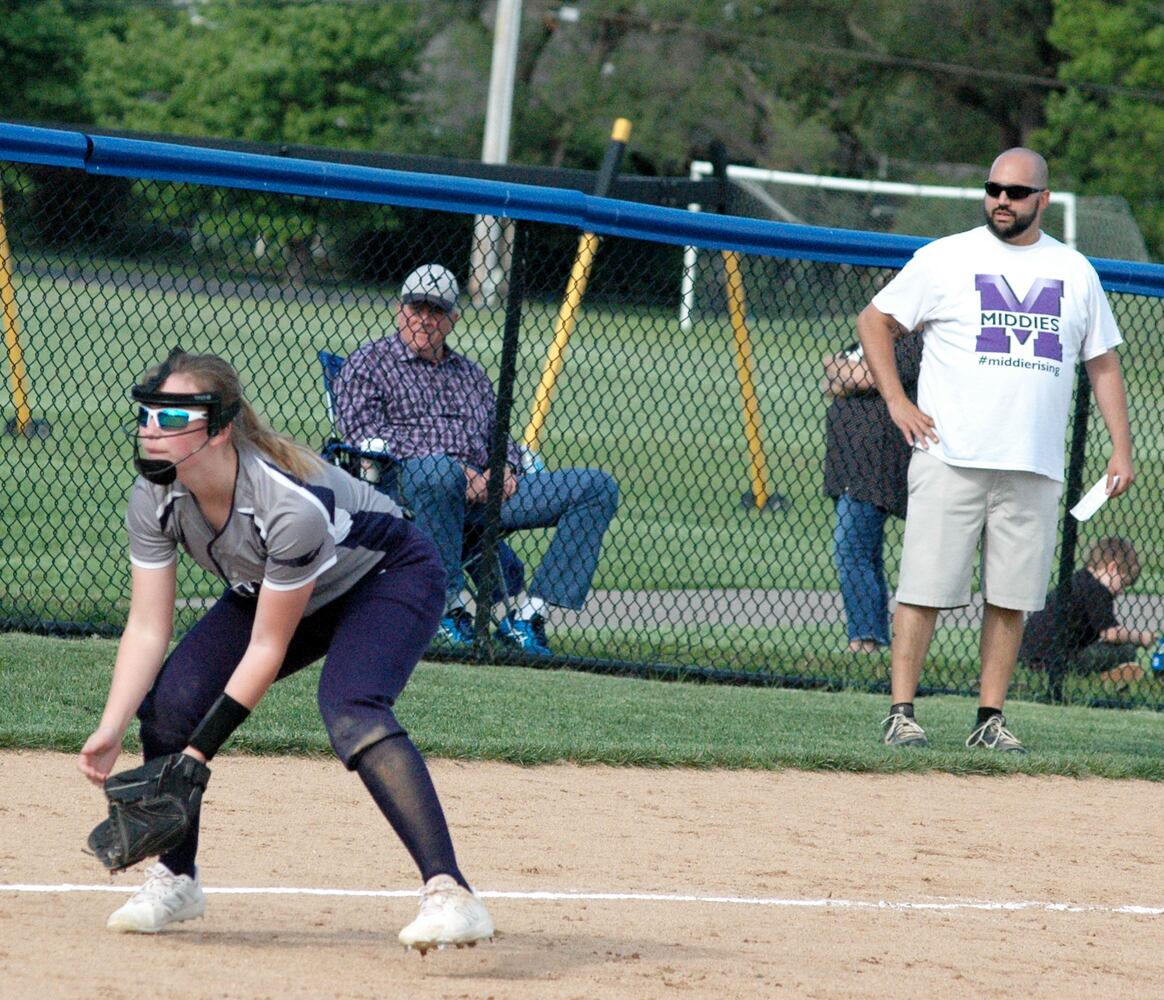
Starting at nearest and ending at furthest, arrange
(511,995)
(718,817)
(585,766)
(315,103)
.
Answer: (511,995) → (718,817) → (585,766) → (315,103)

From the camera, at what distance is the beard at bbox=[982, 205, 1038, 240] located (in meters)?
6.50

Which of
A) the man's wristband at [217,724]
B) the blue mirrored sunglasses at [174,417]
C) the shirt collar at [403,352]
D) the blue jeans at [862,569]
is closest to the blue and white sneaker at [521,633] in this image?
the shirt collar at [403,352]

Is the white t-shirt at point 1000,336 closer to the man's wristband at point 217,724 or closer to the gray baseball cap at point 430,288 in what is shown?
the gray baseball cap at point 430,288

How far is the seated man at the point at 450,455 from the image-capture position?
7555 mm

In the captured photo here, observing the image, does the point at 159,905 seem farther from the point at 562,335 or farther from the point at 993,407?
the point at 562,335

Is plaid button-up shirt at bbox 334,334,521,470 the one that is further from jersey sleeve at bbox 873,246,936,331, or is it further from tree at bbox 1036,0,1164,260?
tree at bbox 1036,0,1164,260

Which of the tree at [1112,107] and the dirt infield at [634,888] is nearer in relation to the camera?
Result: the dirt infield at [634,888]

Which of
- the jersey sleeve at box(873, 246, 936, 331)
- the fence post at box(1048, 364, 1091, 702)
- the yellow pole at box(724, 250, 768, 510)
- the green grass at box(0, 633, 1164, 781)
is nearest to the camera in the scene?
the green grass at box(0, 633, 1164, 781)

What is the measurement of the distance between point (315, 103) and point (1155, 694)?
36610 millimetres

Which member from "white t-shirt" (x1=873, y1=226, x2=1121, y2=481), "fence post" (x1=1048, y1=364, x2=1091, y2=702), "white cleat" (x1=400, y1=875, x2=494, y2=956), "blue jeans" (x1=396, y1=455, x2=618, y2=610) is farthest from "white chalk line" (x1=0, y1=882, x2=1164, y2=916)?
"fence post" (x1=1048, y1=364, x2=1091, y2=702)

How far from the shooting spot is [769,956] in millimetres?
4203

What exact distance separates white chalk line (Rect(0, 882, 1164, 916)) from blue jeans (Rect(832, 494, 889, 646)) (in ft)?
12.5

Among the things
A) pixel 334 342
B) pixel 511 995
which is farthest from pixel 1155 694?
pixel 334 342

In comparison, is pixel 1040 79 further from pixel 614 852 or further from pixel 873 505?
pixel 614 852
